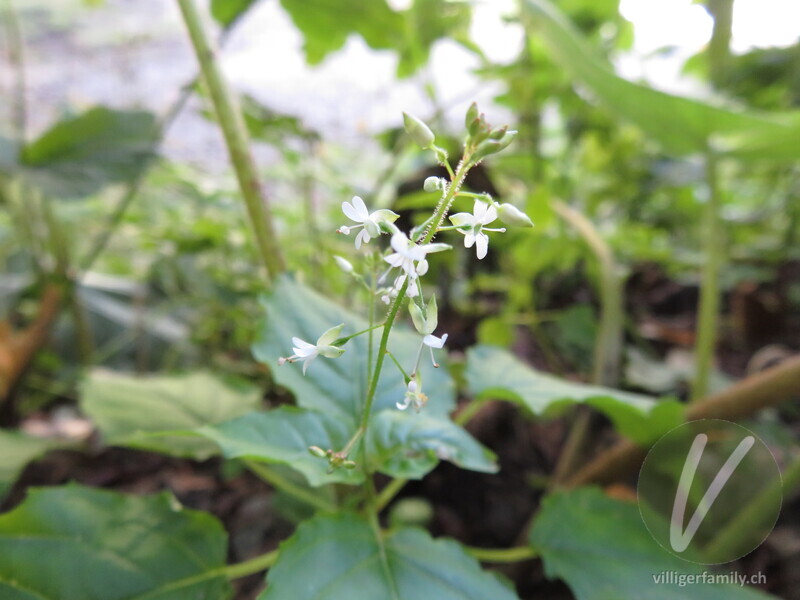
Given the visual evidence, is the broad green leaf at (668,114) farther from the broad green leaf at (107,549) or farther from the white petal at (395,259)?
the broad green leaf at (107,549)

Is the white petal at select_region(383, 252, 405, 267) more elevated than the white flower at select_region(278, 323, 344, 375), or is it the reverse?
the white petal at select_region(383, 252, 405, 267)

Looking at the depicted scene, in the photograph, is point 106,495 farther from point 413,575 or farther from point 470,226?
point 470,226

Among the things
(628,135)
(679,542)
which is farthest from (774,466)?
Answer: (628,135)

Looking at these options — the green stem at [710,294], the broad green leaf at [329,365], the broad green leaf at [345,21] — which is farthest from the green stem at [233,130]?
the green stem at [710,294]

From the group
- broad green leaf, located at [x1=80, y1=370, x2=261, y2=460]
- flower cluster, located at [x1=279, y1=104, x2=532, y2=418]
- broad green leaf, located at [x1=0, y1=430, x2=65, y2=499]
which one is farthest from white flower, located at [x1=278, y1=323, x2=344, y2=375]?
broad green leaf, located at [x1=0, y1=430, x2=65, y2=499]

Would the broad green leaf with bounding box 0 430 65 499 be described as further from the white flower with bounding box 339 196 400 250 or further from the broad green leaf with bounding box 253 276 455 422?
the white flower with bounding box 339 196 400 250
